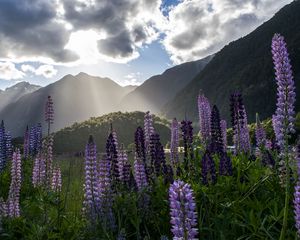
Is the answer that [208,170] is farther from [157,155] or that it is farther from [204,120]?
[204,120]

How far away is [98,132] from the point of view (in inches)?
2793

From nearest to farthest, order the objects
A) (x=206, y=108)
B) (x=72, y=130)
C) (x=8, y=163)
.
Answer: (x=206, y=108) < (x=8, y=163) < (x=72, y=130)

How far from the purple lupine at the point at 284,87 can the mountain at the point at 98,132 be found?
55159mm

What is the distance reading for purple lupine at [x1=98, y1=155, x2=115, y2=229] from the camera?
20.7 feet

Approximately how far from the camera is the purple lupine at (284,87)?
14.0 ft

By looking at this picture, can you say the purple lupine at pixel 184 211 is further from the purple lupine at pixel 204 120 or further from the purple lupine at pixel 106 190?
the purple lupine at pixel 204 120

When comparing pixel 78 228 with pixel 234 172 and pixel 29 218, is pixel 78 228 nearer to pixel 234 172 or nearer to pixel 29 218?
pixel 29 218

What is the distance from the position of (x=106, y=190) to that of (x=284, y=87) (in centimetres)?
313

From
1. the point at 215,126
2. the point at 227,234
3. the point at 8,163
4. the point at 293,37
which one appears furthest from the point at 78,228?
the point at 293,37

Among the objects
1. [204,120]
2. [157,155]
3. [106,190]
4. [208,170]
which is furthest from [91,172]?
[204,120]

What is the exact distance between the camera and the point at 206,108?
10.4m

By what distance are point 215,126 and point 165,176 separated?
1.95 meters

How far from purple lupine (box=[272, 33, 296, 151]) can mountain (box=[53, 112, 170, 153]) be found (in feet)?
181

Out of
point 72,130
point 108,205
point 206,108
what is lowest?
point 108,205
